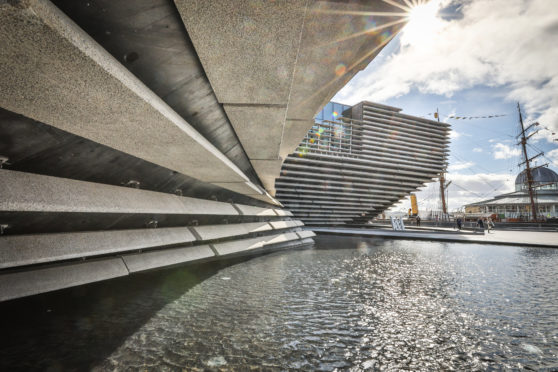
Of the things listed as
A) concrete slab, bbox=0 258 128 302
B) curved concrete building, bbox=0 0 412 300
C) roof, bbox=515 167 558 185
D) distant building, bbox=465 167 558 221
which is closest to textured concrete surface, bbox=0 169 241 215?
curved concrete building, bbox=0 0 412 300

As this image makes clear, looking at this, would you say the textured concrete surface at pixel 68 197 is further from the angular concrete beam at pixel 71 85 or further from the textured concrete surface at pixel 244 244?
the textured concrete surface at pixel 244 244

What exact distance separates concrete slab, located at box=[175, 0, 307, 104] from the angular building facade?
2381 centimetres

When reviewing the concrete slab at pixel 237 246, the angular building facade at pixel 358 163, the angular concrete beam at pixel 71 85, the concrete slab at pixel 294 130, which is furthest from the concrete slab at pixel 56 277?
the angular building facade at pixel 358 163

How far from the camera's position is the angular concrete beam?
1151mm

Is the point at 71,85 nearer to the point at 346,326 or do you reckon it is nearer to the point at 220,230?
the point at 346,326

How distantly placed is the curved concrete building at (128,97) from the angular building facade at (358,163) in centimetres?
2253

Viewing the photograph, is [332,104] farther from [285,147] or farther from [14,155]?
[14,155]

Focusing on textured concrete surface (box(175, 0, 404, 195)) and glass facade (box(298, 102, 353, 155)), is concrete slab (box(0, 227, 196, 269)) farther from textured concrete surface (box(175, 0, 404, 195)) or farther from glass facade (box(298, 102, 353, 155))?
glass facade (box(298, 102, 353, 155))

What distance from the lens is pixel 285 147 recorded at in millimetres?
6496

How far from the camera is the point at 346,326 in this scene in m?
2.72

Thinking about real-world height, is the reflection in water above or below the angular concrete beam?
below

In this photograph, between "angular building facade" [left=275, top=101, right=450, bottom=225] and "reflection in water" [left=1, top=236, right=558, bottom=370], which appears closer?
"reflection in water" [left=1, top=236, right=558, bottom=370]

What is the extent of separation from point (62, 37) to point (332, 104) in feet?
130

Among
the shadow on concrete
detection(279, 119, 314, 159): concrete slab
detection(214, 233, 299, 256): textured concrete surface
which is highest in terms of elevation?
detection(279, 119, 314, 159): concrete slab
